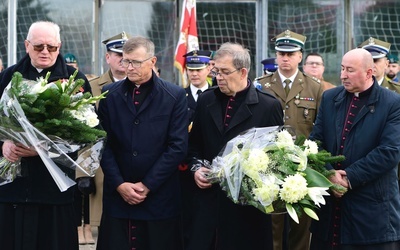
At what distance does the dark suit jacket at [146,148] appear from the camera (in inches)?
235

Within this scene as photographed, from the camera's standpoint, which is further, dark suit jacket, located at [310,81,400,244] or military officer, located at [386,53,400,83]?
military officer, located at [386,53,400,83]

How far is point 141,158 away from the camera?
5.98 metres

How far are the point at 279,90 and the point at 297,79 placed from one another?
23 centimetres

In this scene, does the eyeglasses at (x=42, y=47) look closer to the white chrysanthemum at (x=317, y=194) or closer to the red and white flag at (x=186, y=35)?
the white chrysanthemum at (x=317, y=194)

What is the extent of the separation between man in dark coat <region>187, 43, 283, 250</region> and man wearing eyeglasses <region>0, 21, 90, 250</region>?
1.03 meters

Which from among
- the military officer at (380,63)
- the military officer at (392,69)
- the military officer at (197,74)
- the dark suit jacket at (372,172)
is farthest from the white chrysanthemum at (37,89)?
the military officer at (392,69)

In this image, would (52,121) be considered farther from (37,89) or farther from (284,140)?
(284,140)

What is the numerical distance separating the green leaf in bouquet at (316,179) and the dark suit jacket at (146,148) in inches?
40.4

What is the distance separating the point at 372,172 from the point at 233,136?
1085mm

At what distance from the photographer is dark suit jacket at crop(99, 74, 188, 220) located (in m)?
5.96

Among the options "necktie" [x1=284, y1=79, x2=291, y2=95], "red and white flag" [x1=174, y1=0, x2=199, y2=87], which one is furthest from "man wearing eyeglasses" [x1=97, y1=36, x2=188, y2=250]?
"red and white flag" [x1=174, y1=0, x2=199, y2=87]

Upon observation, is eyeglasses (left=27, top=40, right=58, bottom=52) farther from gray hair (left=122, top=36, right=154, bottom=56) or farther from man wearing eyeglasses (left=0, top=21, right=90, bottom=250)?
gray hair (left=122, top=36, right=154, bottom=56)

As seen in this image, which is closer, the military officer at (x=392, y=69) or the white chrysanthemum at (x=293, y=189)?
the white chrysanthemum at (x=293, y=189)

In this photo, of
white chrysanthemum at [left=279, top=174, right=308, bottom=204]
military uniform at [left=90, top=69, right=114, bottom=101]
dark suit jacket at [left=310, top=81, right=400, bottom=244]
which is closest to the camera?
white chrysanthemum at [left=279, top=174, right=308, bottom=204]
